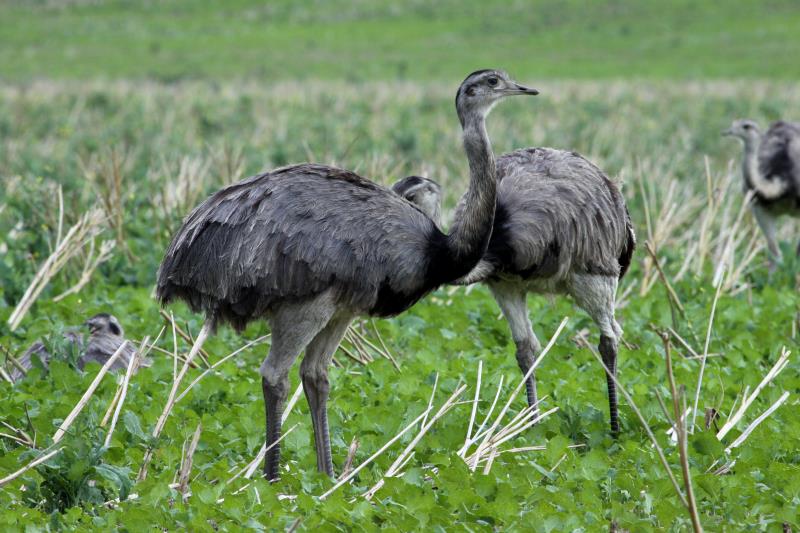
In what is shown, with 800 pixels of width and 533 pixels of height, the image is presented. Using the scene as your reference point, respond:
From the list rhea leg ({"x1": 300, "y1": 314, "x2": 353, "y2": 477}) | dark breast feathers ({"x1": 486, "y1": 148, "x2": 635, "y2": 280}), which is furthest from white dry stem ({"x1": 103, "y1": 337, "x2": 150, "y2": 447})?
dark breast feathers ({"x1": 486, "y1": 148, "x2": 635, "y2": 280})

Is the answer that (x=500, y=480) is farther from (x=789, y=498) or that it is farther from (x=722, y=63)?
(x=722, y=63)

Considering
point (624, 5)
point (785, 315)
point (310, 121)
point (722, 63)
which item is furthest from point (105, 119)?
point (624, 5)

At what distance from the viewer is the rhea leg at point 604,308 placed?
607 cm

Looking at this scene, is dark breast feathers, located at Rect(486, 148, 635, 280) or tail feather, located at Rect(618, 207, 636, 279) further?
tail feather, located at Rect(618, 207, 636, 279)

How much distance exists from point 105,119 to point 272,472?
17.0m

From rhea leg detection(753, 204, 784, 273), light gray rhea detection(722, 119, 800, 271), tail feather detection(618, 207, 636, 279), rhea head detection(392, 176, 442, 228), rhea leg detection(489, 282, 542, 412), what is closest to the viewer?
rhea head detection(392, 176, 442, 228)

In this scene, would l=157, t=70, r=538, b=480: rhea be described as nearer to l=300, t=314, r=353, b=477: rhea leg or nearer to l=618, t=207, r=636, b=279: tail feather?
l=300, t=314, r=353, b=477: rhea leg

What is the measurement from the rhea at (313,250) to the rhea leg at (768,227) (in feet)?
17.8

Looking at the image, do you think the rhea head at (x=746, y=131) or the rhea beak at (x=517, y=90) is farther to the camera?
the rhea head at (x=746, y=131)

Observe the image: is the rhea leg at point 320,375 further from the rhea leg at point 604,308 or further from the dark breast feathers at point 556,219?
the rhea leg at point 604,308

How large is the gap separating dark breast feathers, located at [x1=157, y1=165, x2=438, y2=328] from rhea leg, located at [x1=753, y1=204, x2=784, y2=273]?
18.3 ft

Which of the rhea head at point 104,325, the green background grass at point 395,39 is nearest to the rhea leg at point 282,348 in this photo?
the rhea head at point 104,325

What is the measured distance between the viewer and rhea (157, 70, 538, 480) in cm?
504

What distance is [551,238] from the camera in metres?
5.82
